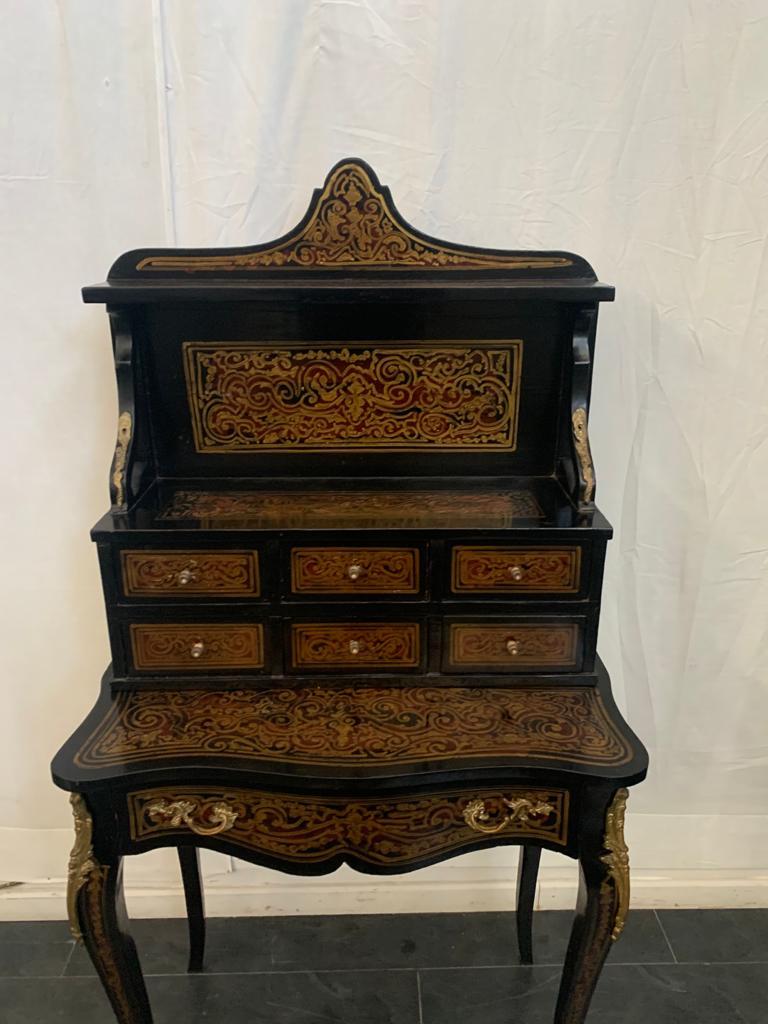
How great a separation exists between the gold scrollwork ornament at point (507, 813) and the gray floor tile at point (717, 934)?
1.05 meters

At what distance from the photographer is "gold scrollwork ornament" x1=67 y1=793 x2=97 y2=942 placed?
1.23 meters

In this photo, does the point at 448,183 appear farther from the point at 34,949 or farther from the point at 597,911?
the point at 34,949

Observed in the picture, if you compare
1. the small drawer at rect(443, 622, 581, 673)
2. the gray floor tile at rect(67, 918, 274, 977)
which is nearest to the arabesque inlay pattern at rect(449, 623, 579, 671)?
the small drawer at rect(443, 622, 581, 673)

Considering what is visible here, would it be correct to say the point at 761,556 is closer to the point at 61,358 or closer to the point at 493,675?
the point at 493,675

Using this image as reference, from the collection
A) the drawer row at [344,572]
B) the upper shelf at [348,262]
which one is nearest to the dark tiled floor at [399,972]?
the drawer row at [344,572]

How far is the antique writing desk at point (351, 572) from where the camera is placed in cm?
125

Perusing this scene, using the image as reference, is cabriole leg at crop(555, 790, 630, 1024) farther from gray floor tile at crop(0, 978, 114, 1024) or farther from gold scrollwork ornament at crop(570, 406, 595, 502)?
gray floor tile at crop(0, 978, 114, 1024)

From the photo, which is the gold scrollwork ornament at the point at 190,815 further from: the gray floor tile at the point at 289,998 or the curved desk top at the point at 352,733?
the gray floor tile at the point at 289,998

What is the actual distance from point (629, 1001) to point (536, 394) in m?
1.42

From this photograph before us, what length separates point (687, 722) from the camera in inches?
77.1

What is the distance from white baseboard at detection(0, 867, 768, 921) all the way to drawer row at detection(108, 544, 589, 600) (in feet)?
3.56

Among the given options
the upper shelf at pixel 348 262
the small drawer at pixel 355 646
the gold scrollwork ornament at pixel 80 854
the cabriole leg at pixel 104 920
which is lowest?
the cabriole leg at pixel 104 920

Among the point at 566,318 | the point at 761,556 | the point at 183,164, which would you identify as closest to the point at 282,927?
the point at 761,556

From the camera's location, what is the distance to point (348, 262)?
1.40 meters
